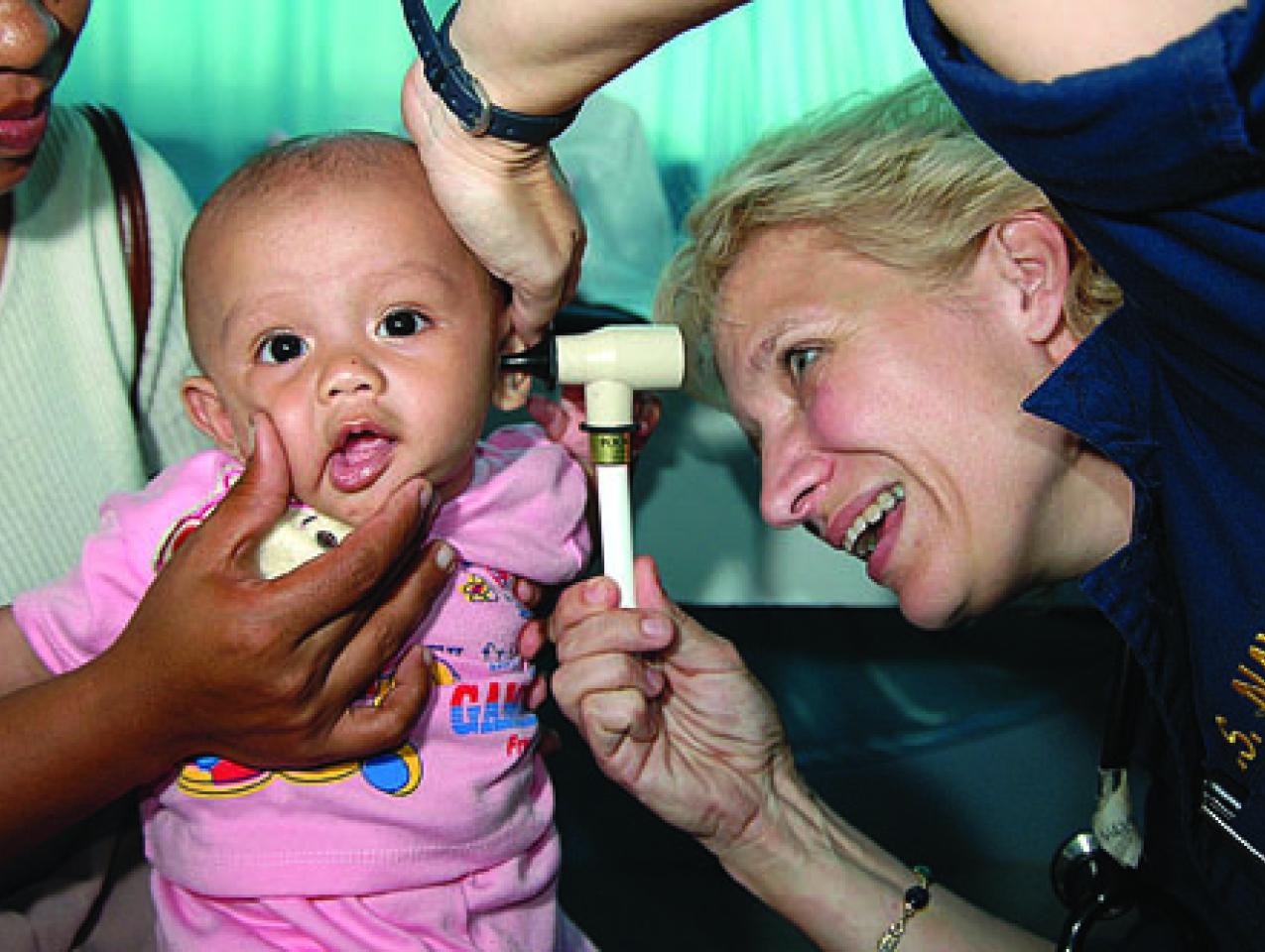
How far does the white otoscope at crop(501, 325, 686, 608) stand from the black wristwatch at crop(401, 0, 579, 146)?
27 cm

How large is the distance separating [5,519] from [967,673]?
144 cm

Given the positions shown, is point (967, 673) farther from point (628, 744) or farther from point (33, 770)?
point (33, 770)

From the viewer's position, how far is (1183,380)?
0.90 m

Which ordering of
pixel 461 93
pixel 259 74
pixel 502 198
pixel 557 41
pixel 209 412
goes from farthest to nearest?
pixel 259 74 → pixel 209 412 → pixel 502 198 → pixel 461 93 → pixel 557 41

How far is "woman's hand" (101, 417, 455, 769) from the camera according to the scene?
3.44 feet

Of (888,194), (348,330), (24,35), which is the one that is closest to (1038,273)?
(888,194)

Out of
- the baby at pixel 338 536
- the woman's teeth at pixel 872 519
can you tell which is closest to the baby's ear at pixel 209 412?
the baby at pixel 338 536

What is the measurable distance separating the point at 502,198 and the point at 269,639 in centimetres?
41

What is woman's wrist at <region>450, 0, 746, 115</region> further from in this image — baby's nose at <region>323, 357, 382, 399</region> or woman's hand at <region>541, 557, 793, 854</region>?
woman's hand at <region>541, 557, 793, 854</region>

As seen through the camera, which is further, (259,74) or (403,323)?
(259,74)

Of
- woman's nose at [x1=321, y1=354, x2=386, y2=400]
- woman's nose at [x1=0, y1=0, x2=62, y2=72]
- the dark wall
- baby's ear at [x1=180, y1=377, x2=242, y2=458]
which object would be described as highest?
woman's nose at [x1=0, y1=0, x2=62, y2=72]

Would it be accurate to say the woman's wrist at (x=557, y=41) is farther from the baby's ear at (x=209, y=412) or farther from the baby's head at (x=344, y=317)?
the baby's ear at (x=209, y=412)

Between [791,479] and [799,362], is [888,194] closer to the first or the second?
[799,362]

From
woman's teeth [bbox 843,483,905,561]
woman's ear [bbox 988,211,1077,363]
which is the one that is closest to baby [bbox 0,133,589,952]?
woman's teeth [bbox 843,483,905,561]
